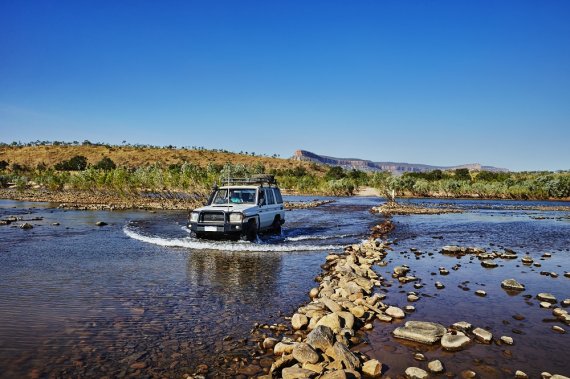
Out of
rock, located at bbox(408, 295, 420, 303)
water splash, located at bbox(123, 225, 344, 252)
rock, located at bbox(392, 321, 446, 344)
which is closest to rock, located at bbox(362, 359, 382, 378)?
rock, located at bbox(392, 321, 446, 344)

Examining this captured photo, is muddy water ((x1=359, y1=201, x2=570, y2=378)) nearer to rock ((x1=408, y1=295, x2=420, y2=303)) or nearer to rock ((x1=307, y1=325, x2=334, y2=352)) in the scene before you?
rock ((x1=408, y1=295, x2=420, y2=303))

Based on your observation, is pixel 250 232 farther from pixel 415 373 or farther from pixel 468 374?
pixel 468 374

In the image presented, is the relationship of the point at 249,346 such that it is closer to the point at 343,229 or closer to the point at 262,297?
the point at 262,297

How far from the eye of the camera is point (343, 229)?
2389 cm

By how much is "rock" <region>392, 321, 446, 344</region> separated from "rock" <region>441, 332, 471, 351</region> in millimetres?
150

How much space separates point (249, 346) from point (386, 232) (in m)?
16.8

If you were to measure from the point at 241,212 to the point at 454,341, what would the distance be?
10.3 m

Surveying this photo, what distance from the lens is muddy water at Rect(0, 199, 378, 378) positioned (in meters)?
6.06

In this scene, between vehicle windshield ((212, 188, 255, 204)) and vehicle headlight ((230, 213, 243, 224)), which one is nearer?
vehicle headlight ((230, 213, 243, 224))

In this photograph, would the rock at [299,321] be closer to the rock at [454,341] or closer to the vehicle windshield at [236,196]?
the rock at [454,341]

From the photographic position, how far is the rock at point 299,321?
292 inches

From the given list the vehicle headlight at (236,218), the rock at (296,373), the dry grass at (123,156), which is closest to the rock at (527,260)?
the vehicle headlight at (236,218)

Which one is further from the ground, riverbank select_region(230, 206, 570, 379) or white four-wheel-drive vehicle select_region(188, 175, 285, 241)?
white four-wheel-drive vehicle select_region(188, 175, 285, 241)

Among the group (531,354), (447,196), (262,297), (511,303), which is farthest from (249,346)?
(447,196)
